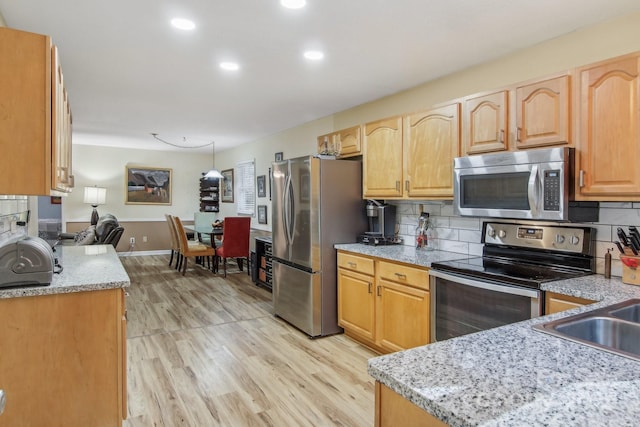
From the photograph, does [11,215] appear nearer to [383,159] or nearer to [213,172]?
[383,159]

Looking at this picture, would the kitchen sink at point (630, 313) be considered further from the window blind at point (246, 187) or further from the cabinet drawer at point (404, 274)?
the window blind at point (246, 187)

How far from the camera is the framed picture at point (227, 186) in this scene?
7.99 m

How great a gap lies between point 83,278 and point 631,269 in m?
2.85

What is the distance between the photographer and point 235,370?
9.70ft

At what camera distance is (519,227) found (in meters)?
2.59

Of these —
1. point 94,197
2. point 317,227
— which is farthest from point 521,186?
point 94,197

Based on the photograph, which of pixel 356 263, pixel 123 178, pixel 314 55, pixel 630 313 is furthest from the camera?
pixel 123 178

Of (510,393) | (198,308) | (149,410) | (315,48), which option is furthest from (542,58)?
(198,308)

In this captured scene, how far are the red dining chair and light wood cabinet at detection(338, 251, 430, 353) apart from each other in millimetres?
2924

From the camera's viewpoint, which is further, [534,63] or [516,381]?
[534,63]

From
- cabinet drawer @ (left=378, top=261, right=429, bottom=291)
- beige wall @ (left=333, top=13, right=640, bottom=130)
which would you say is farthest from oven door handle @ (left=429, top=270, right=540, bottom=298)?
beige wall @ (left=333, top=13, right=640, bottom=130)

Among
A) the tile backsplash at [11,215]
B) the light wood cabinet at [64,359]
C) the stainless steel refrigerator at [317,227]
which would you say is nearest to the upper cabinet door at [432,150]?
the stainless steel refrigerator at [317,227]

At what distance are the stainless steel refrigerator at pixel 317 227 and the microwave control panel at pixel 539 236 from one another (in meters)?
1.32

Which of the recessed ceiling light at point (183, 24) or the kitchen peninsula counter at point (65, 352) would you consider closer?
the kitchen peninsula counter at point (65, 352)
